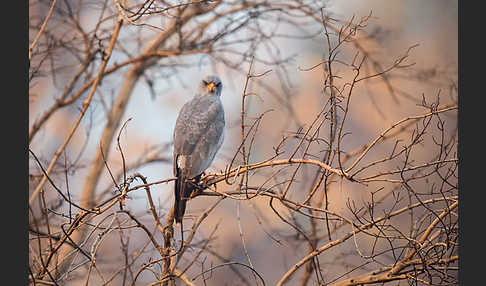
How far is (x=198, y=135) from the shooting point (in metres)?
3.39

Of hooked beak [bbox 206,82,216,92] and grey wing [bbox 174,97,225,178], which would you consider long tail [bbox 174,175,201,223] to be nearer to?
grey wing [bbox 174,97,225,178]

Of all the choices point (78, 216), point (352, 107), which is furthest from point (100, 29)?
point (352, 107)

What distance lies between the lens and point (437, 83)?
3195 millimetres

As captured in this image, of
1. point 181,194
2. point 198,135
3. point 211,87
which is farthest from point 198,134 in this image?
point 181,194

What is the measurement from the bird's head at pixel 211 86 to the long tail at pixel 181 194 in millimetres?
1012

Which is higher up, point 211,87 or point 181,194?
point 211,87

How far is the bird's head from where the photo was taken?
148 inches

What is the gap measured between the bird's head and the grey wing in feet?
0.33

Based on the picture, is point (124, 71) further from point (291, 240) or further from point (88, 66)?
point (291, 240)

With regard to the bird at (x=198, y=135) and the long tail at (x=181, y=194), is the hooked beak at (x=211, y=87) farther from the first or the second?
the long tail at (x=181, y=194)

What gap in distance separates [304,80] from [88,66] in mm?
7145

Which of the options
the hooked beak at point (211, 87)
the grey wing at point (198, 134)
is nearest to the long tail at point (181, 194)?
the grey wing at point (198, 134)

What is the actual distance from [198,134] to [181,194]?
0.71 meters

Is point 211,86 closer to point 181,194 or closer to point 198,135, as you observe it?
point 198,135
